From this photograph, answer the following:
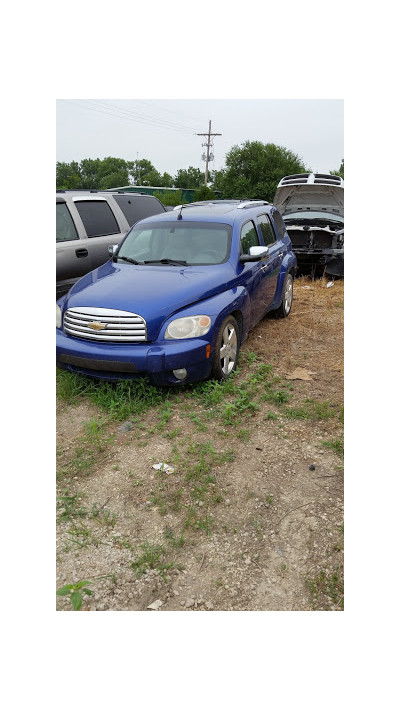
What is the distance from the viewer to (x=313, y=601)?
2.40m

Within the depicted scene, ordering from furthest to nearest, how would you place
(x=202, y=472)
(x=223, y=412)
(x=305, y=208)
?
(x=305, y=208), (x=223, y=412), (x=202, y=472)

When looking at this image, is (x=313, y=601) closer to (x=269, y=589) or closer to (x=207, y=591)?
(x=269, y=589)

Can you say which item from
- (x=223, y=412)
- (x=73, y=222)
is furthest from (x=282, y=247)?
(x=223, y=412)

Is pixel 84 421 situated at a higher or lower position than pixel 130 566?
higher

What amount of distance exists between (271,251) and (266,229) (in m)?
0.37

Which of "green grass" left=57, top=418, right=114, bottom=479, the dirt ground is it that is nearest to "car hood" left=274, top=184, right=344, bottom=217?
the dirt ground

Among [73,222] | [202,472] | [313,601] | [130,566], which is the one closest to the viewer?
[313,601]

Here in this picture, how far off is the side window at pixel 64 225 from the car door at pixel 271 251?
2.53 m

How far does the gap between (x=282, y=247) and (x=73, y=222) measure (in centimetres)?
291

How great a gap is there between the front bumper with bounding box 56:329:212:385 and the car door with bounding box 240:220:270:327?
1.29m

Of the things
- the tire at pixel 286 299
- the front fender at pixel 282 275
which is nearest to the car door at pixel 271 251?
the front fender at pixel 282 275

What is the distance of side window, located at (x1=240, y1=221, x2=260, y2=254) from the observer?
550 centimetres

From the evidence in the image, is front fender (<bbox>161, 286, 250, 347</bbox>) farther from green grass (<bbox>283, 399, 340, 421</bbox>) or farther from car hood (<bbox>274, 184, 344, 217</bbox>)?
car hood (<bbox>274, 184, 344, 217</bbox>)

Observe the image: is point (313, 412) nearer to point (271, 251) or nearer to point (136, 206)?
point (271, 251)
